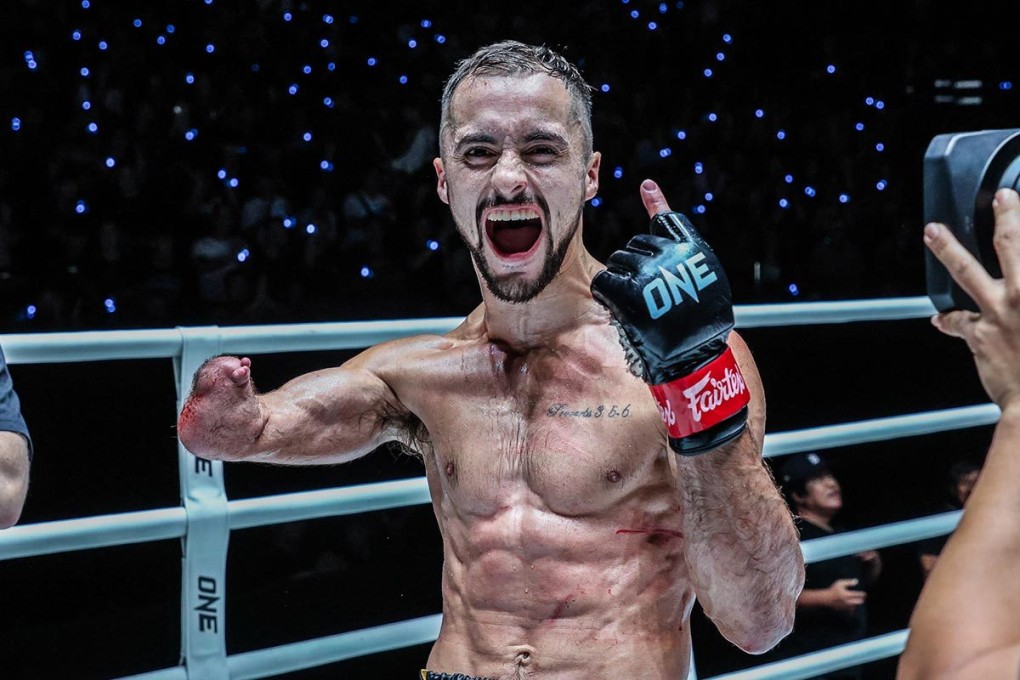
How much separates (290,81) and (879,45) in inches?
169

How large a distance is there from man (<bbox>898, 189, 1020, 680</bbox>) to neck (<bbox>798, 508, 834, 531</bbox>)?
274cm

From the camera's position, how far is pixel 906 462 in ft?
17.1

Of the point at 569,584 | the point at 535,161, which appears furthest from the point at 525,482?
the point at 535,161

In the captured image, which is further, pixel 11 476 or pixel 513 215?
pixel 513 215

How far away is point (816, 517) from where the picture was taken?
3.50m

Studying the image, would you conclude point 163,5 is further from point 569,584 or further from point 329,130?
point 569,584

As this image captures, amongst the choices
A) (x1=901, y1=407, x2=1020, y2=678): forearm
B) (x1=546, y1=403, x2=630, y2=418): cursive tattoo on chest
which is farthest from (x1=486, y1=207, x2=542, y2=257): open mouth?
(x1=901, y1=407, x2=1020, y2=678): forearm

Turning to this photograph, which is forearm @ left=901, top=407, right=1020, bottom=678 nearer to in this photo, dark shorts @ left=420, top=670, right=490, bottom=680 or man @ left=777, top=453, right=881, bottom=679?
dark shorts @ left=420, top=670, right=490, bottom=680

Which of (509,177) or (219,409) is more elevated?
(509,177)

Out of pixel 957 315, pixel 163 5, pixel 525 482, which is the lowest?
pixel 525 482

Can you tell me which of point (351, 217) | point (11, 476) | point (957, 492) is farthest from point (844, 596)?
point (351, 217)

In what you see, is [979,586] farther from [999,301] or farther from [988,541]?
[999,301]

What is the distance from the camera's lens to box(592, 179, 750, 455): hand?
1392mm

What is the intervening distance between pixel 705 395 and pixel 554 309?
0.51 m
